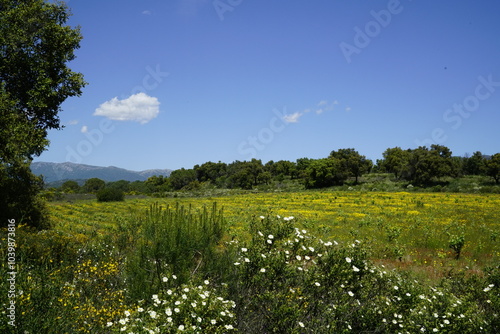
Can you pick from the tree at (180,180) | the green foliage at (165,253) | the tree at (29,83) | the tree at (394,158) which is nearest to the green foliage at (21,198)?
the tree at (29,83)

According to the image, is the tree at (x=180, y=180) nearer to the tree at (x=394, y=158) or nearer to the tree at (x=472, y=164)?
the tree at (x=394, y=158)

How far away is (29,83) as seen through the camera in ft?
44.1

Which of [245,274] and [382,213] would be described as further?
[382,213]

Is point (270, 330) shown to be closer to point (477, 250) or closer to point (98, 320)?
point (98, 320)

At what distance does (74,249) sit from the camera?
26.5ft

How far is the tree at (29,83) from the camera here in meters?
12.0

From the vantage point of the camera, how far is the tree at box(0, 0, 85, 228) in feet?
39.5

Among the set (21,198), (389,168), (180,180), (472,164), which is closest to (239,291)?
(21,198)

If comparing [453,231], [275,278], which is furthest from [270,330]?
[453,231]

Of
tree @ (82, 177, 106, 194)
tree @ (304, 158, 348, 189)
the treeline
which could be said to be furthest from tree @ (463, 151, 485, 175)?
tree @ (82, 177, 106, 194)

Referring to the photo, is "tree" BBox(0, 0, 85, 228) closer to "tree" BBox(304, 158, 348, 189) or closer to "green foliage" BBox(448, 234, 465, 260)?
"green foliage" BBox(448, 234, 465, 260)

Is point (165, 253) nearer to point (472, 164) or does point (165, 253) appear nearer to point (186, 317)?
point (186, 317)

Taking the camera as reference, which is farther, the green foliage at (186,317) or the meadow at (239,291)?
the meadow at (239,291)

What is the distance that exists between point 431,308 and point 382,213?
19916 mm
